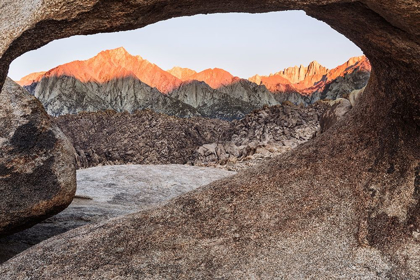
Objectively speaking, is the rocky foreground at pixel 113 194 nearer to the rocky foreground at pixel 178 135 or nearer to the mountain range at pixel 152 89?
the rocky foreground at pixel 178 135

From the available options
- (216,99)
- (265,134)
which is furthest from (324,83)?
(265,134)

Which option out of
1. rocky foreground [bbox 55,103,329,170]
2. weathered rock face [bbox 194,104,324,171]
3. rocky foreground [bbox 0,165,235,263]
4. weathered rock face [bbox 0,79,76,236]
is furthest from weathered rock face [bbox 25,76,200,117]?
weathered rock face [bbox 0,79,76,236]

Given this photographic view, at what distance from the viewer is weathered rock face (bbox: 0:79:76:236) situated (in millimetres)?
5918

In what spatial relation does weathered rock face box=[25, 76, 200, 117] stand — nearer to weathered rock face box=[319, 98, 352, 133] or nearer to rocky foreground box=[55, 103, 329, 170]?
rocky foreground box=[55, 103, 329, 170]

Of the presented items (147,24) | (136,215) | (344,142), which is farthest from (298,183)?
(147,24)

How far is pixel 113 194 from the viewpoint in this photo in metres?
10.7

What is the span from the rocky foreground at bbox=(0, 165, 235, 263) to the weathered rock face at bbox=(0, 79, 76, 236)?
96 cm

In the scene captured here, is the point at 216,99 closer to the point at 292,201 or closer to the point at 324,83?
the point at 324,83

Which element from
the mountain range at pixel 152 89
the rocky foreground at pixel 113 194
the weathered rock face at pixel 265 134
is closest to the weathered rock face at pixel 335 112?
the rocky foreground at pixel 113 194

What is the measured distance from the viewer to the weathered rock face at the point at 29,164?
592 centimetres

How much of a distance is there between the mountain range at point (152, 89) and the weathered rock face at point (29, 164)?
53.1 meters

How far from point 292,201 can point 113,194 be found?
7.02 m

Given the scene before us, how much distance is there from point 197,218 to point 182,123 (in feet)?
85.6

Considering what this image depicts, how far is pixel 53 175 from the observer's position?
6219mm
